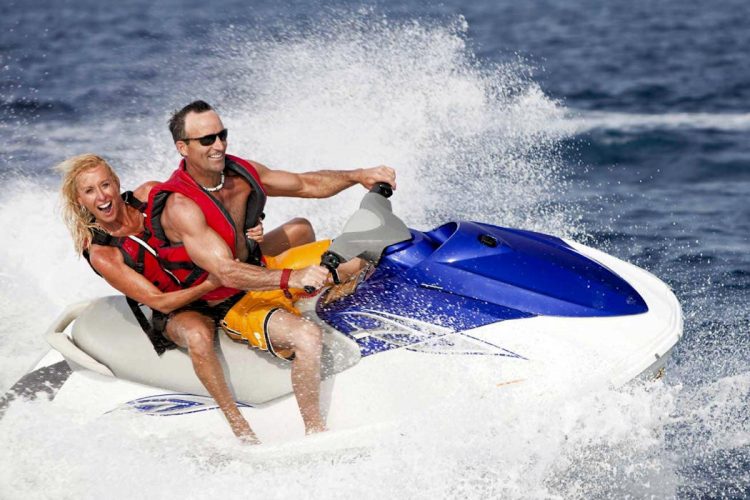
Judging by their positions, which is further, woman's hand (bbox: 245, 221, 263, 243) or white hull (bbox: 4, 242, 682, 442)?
woman's hand (bbox: 245, 221, 263, 243)

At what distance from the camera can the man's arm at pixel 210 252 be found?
4.02 m

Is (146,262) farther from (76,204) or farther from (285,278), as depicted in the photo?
(285,278)

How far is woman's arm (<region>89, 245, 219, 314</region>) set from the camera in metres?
4.21

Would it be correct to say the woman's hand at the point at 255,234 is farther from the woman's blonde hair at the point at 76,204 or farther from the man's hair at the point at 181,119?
the woman's blonde hair at the point at 76,204

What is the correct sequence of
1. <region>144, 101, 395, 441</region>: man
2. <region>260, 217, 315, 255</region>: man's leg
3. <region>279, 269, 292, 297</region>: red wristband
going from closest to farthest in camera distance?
<region>279, 269, 292, 297</region>: red wristband, <region>144, 101, 395, 441</region>: man, <region>260, 217, 315, 255</region>: man's leg

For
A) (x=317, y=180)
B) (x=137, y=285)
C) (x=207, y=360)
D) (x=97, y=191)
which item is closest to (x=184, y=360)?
(x=207, y=360)

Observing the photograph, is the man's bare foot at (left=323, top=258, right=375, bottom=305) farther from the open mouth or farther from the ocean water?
the open mouth

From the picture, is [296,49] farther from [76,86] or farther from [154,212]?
[154,212]

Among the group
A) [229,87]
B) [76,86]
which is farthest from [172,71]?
[229,87]

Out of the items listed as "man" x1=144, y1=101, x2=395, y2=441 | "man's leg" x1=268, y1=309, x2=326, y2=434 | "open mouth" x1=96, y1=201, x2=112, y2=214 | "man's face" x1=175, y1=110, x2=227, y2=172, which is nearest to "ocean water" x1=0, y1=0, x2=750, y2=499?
"man's leg" x1=268, y1=309, x2=326, y2=434

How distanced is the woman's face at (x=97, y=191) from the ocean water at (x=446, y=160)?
94 cm

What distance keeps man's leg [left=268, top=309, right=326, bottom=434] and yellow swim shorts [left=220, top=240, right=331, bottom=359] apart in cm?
4

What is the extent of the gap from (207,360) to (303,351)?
43 cm

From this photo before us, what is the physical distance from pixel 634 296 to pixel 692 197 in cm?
511
